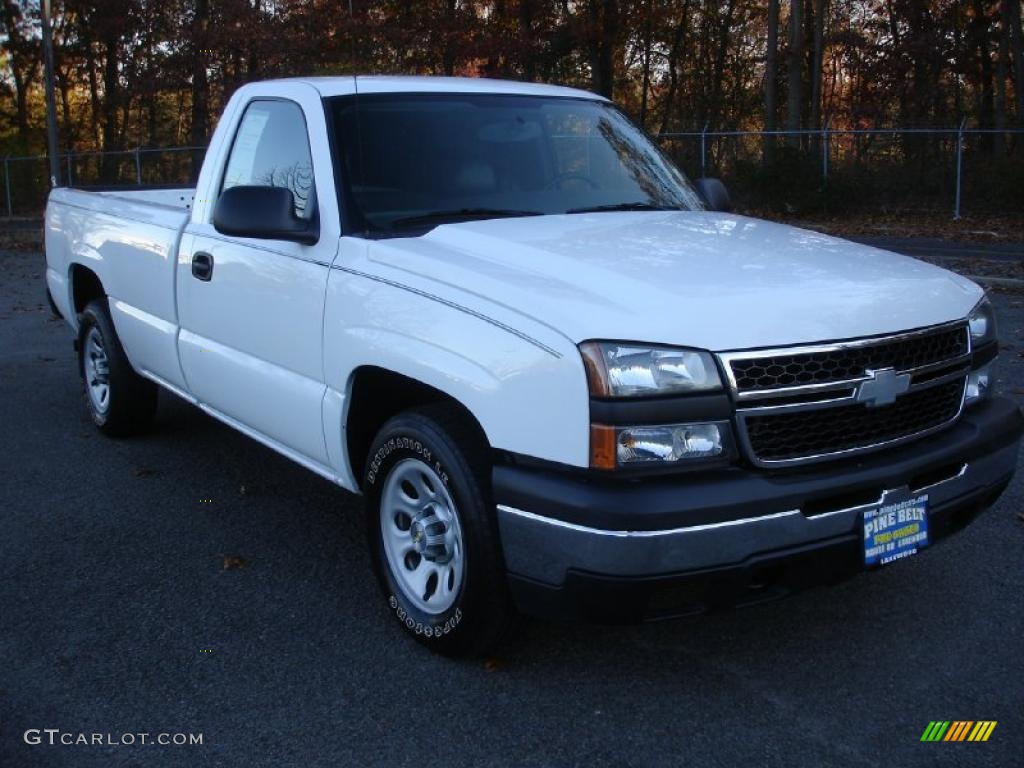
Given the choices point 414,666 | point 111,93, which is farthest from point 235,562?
point 111,93

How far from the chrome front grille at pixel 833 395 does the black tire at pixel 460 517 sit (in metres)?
0.81

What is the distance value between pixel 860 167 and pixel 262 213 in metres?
21.2

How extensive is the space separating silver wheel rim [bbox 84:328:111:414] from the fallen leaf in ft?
7.27

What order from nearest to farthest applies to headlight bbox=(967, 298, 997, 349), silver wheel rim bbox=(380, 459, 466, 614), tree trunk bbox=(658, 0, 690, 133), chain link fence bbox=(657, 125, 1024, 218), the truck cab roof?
silver wheel rim bbox=(380, 459, 466, 614) → headlight bbox=(967, 298, 997, 349) → the truck cab roof → chain link fence bbox=(657, 125, 1024, 218) → tree trunk bbox=(658, 0, 690, 133)

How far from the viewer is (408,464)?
3643mm

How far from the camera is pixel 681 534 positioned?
2.90 meters

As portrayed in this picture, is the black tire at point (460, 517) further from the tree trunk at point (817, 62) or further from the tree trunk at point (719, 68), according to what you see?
the tree trunk at point (719, 68)

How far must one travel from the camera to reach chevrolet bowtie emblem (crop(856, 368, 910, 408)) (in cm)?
316

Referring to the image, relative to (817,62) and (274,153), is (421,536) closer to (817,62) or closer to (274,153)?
(274,153)

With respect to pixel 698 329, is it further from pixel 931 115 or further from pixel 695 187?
pixel 931 115

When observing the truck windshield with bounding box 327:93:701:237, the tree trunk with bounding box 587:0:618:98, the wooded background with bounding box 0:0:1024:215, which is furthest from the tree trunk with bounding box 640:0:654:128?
the truck windshield with bounding box 327:93:701:237

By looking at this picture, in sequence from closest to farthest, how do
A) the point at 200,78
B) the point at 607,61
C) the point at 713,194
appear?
the point at 713,194
the point at 200,78
the point at 607,61

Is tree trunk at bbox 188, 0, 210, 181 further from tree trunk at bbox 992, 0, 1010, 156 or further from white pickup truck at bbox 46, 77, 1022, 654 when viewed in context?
white pickup truck at bbox 46, 77, 1022, 654

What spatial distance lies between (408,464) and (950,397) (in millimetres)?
1792
